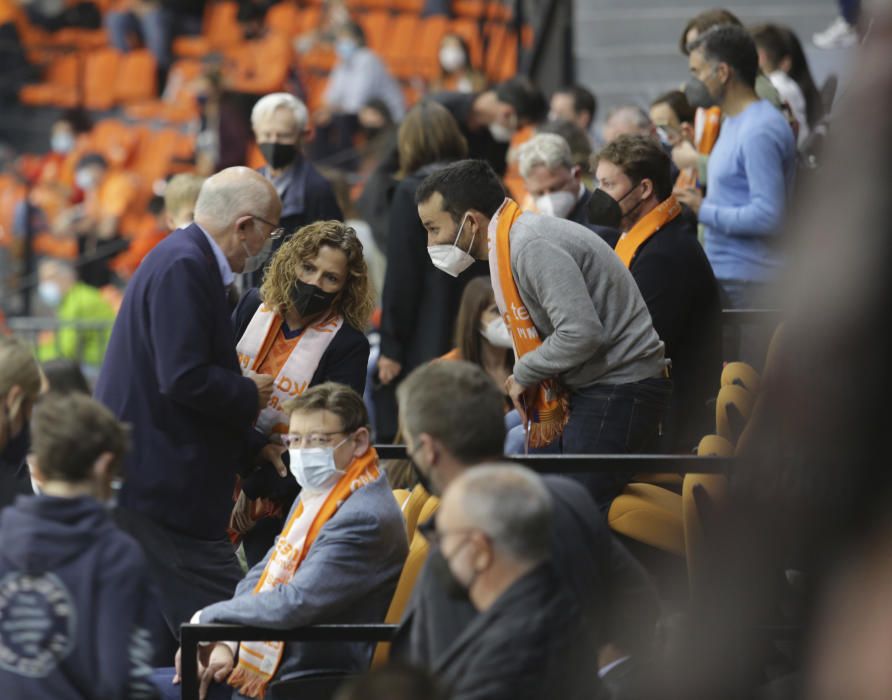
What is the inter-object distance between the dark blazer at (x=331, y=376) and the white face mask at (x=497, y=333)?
106cm

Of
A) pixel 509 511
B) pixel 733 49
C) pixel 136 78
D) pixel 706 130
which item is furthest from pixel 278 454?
pixel 136 78

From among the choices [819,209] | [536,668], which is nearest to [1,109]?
[536,668]

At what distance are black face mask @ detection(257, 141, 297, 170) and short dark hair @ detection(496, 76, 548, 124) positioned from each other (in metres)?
2.01

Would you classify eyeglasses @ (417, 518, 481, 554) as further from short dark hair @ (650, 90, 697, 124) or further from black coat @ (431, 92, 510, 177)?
black coat @ (431, 92, 510, 177)

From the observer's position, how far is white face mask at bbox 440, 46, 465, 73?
1295 centimetres

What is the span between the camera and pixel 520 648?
9.70 feet

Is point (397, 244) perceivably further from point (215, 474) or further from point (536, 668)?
point (536, 668)

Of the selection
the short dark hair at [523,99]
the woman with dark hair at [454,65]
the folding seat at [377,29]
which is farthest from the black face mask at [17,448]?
the folding seat at [377,29]

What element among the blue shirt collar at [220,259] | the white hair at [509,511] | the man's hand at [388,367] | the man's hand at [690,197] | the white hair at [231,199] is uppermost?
the white hair at [231,199]

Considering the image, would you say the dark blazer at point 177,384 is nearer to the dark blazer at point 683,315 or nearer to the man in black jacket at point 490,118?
the dark blazer at point 683,315

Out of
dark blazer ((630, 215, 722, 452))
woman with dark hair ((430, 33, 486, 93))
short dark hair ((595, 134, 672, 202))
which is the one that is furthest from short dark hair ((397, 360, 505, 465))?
woman with dark hair ((430, 33, 486, 93))

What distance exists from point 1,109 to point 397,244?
1449 centimetres

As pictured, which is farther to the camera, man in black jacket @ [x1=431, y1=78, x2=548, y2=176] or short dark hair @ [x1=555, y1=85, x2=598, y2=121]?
short dark hair @ [x1=555, y1=85, x2=598, y2=121]

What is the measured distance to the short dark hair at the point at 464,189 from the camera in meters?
4.47
